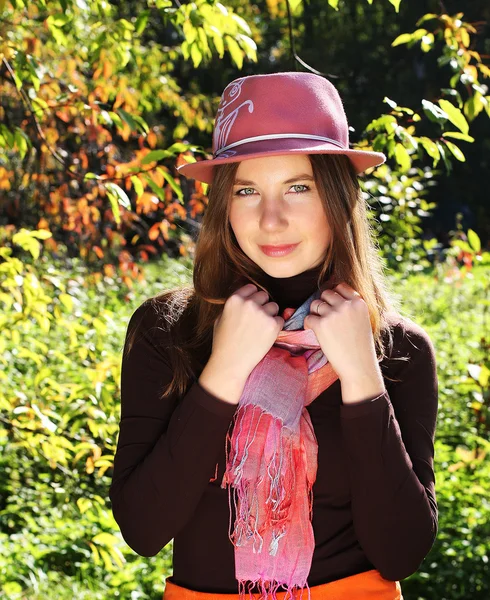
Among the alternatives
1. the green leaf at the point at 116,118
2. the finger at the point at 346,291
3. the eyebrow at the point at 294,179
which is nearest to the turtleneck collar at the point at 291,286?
the finger at the point at 346,291

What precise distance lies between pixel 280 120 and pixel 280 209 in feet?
0.62

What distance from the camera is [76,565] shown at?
13.0 feet

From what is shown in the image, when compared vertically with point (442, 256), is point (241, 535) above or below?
above

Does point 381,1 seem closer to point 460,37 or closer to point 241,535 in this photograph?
point 460,37

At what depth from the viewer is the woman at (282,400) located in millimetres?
1625

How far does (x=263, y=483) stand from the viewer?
5.62 ft

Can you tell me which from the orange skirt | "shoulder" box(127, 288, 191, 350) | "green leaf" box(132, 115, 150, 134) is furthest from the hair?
"green leaf" box(132, 115, 150, 134)

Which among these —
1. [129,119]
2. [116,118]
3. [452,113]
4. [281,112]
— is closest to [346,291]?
[281,112]

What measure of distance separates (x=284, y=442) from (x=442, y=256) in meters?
10.6

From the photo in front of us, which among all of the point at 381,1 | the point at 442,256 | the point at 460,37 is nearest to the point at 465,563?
the point at 460,37

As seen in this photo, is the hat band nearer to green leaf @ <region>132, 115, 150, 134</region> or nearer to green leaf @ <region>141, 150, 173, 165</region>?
green leaf @ <region>141, 150, 173, 165</region>

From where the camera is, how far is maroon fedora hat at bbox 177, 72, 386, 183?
173 cm

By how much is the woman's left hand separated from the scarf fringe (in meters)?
0.18

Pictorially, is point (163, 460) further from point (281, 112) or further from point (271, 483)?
point (281, 112)
